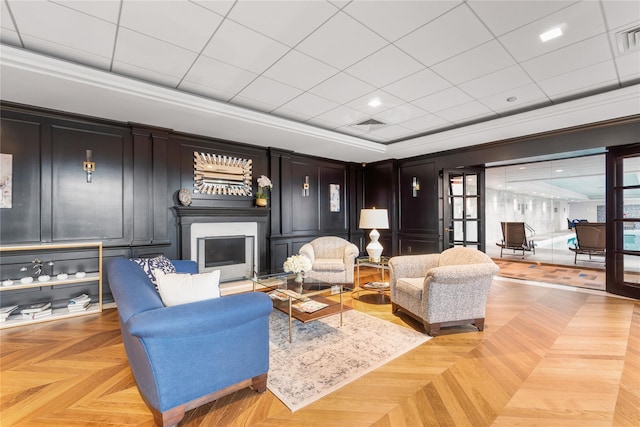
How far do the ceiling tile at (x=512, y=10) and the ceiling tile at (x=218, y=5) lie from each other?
165cm

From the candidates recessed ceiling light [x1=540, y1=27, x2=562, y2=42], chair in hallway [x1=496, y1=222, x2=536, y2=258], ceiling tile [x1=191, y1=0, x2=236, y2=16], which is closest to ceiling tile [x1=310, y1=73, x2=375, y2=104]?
ceiling tile [x1=191, y1=0, x2=236, y2=16]

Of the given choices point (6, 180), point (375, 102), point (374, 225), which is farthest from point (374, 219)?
point (6, 180)

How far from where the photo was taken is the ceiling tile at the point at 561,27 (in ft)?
6.82

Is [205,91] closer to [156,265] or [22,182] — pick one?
[156,265]

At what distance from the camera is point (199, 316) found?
5.33 ft

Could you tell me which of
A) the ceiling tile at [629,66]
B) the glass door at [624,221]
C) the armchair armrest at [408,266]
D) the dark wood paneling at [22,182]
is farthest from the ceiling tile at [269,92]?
the glass door at [624,221]

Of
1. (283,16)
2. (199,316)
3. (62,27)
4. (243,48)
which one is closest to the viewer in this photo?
(199,316)

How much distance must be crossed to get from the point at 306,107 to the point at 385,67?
52.3 inches

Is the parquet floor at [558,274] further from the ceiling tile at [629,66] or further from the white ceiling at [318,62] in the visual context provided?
the ceiling tile at [629,66]

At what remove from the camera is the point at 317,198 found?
253 inches

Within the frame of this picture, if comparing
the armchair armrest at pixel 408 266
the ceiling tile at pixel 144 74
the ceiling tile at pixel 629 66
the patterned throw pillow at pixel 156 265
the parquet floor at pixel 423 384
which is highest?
the ceiling tile at pixel 144 74

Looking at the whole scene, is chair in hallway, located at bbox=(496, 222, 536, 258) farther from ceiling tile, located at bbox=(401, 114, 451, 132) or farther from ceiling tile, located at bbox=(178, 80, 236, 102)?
ceiling tile, located at bbox=(178, 80, 236, 102)

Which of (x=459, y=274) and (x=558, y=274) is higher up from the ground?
(x=459, y=274)

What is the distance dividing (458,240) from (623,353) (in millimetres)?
3251
